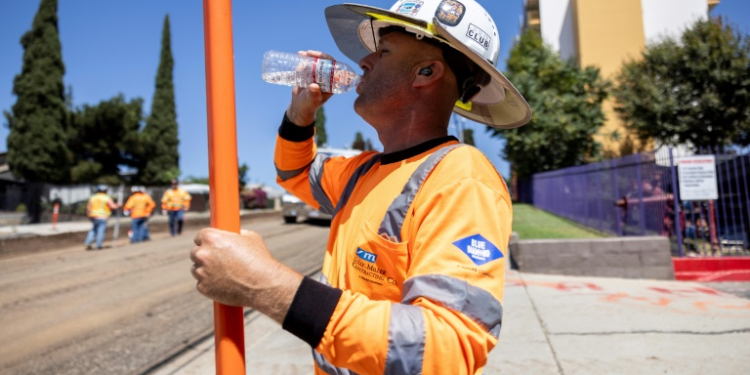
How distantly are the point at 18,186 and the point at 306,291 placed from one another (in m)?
27.1

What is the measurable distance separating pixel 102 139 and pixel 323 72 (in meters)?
33.1

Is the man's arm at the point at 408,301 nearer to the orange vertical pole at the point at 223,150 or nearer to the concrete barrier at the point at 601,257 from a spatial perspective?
the orange vertical pole at the point at 223,150

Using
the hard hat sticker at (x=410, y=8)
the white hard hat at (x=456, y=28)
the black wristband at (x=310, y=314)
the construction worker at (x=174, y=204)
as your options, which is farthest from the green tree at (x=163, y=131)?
the black wristband at (x=310, y=314)

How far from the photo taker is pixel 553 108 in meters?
24.2

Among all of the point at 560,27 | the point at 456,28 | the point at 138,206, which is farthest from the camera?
the point at 560,27

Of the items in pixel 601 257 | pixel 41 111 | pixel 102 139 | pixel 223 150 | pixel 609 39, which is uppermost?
pixel 609 39

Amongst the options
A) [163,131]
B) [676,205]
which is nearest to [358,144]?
[163,131]

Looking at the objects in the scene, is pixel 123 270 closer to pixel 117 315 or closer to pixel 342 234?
pixel 117 315

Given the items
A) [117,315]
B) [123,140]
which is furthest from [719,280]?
[123,140]

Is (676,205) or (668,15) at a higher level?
(668,15)

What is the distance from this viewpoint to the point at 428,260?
109cm

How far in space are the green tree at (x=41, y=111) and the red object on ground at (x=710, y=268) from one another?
28206 millimetres

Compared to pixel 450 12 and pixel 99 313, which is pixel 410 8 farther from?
pixel 99 313

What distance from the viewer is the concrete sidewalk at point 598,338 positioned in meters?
3.61
